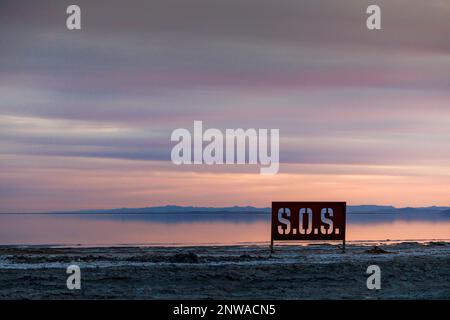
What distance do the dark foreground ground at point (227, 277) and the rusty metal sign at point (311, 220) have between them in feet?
4.92

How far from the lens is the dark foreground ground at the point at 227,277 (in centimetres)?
1777

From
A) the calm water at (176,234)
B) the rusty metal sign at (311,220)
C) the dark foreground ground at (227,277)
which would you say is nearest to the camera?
the dark foreground ground at (227,277)

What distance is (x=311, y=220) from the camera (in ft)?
90.6

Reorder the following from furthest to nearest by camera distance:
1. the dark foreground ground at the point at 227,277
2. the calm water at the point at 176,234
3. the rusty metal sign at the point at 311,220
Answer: the calm water at the point at 176,234
the rusty metal sign at the point at 311,220
the dark foreground ground at the point at 227,277

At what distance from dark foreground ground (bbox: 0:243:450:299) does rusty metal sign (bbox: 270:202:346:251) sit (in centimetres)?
150

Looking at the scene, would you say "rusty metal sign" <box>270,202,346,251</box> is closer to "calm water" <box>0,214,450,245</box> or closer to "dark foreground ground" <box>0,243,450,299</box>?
"dark foreground ground" <box>0,243,450,299</box>

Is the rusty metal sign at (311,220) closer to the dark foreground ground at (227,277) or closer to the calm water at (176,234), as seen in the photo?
the dark foreground ground at (227,277)

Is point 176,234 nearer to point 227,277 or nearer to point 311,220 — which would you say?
point 311,220

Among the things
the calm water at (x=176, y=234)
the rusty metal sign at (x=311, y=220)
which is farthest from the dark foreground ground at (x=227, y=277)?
the calm water at (x=176, y=234)

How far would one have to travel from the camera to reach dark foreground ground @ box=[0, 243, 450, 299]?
17.8 m
